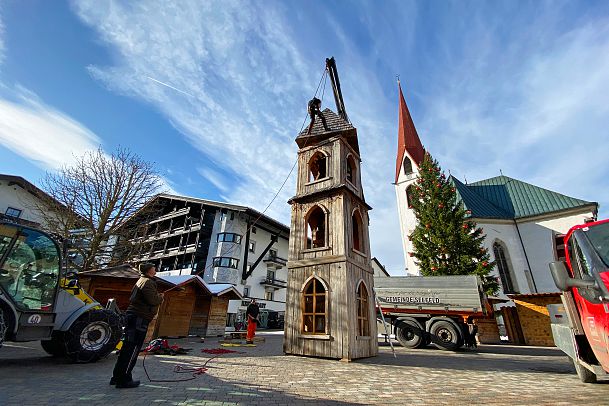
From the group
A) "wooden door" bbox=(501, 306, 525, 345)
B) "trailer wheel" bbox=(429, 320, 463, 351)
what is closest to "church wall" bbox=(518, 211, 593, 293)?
"wooden door" bbox=(501, 306, 525, 345)

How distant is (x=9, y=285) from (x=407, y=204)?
106 ft

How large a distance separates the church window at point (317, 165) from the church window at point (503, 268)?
22.3m

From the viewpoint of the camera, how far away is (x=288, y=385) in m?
5.03

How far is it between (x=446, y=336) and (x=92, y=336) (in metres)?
13.4

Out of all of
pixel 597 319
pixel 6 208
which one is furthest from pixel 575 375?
pixel 6 208

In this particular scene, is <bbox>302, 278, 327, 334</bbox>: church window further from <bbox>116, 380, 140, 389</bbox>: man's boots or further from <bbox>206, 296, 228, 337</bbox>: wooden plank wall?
<bbox>206, 296, 228, 337</bbox>: wooden plank wall

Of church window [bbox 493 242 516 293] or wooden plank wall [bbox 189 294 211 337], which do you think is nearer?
wooden plank wall [bbox 189 294 211 337]

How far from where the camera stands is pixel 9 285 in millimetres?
5801

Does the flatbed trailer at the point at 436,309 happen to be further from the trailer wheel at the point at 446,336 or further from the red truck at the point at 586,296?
the red truck at the point at 586,296

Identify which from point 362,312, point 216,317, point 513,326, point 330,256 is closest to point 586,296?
point 330,256

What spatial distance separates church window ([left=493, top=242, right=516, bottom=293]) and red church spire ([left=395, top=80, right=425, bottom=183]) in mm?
12448

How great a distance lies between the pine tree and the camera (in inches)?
806

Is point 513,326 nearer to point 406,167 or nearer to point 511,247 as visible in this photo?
point 511,247

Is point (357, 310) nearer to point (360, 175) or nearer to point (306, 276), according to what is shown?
point (306, 276)
